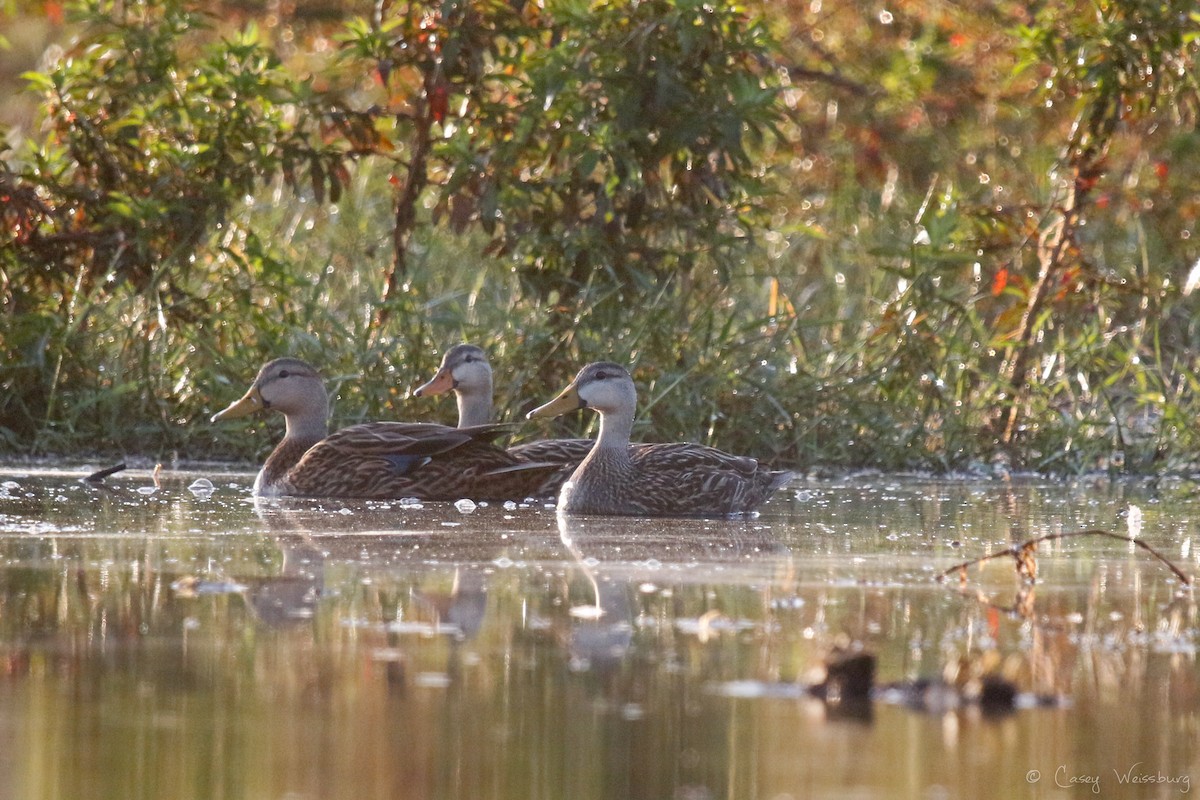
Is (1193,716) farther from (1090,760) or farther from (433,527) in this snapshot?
(433,527)

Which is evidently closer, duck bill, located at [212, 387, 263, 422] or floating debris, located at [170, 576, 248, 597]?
floating debris, located at [170, 576, 248, 597]

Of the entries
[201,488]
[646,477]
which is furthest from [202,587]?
[201,488]

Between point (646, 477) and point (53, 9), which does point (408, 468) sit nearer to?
point (646, 477)

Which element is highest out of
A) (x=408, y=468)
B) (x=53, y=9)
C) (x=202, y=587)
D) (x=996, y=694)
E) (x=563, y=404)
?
(x=53, y=9)

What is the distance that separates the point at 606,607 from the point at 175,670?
1.32 metres

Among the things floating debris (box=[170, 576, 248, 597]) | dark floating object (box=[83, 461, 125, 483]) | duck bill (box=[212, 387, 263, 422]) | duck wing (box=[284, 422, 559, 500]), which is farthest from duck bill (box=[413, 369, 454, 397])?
floating debris (box=[170, 576, 248, 597])

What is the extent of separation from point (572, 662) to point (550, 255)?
6680 mm

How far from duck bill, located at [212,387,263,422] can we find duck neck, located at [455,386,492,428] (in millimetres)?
939

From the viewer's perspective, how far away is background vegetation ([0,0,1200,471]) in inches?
423

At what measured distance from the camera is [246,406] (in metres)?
10.1
